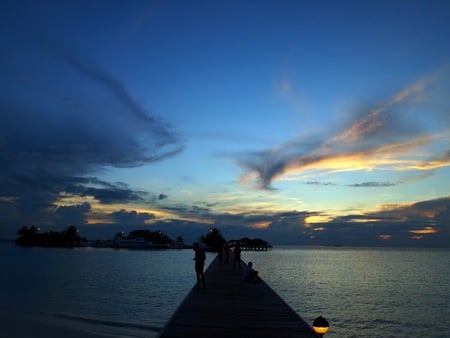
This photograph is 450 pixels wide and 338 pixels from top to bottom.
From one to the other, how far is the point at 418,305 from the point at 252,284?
1721 centimetres

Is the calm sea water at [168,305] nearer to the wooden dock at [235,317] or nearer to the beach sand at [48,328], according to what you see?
the beach sand at [48,328]

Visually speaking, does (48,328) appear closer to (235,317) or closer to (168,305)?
(168,305)

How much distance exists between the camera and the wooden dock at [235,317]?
1119 cm

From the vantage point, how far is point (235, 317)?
13312 mm

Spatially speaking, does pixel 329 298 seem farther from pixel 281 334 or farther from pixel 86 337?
pixel 281 334

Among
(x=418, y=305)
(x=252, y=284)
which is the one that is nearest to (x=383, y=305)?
(x=418, y=305)

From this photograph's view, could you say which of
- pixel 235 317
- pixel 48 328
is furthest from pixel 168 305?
pixel 235 317

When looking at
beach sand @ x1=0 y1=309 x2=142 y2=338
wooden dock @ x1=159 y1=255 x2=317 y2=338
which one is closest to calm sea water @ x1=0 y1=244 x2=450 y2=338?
beach sand @ x1=0 y1=309 x2=142 y2=338

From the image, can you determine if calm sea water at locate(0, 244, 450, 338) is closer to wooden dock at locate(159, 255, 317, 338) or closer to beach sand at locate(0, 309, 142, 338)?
beach sand at locate(0, 309, 142, 338)

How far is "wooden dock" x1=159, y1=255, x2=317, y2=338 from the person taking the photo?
36.7 feet

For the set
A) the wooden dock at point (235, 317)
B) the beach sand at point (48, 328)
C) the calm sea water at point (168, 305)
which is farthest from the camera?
the calm sea water at point (168, 305)

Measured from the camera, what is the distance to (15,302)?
98.0 ft

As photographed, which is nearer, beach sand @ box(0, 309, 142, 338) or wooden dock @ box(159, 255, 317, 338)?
wooden dock @ box(159, 255, 317, 338)

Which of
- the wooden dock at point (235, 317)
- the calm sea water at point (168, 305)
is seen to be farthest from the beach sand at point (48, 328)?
the wooden dock at point (235, 317)
